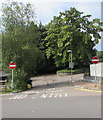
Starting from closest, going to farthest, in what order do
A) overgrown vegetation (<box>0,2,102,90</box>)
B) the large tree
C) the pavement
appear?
1. the pavement
2. overgrown vegetation (<box>0,2,102,90</box>)
3. the large tree

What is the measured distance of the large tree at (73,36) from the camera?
1386 inches

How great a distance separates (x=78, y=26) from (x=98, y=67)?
1306cm

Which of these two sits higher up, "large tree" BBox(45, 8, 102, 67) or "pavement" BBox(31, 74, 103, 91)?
"large tree" BBox(45, 8, 102, 67)

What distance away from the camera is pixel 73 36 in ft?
123

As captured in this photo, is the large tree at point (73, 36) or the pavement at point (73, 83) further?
the large tree at point (73, 36)

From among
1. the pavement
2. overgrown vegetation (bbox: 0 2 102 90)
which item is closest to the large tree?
overgrown vegetation (bbox: 0 2 102 90)

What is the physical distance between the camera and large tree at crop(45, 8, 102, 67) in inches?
1386

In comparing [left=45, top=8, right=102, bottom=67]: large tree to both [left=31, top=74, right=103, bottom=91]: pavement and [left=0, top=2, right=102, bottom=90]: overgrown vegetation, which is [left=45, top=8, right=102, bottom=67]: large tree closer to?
[left=0, top=2, right=102, bottom=90]: overgrown vegetation

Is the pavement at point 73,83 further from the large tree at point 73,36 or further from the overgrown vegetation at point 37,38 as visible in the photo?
the large tree at point 73,36

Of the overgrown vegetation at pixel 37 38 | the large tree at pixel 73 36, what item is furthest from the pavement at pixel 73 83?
the large tree at pixel 73 36

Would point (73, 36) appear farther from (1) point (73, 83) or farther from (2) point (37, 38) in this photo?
(1) point (73, 83)

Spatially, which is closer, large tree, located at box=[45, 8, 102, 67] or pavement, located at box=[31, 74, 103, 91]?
pavement, located at box=[31, 74, 103, 91]

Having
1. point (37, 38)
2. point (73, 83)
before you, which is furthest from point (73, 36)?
point (73, 83)

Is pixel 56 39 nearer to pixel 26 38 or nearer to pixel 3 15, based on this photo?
pixel 3 15
